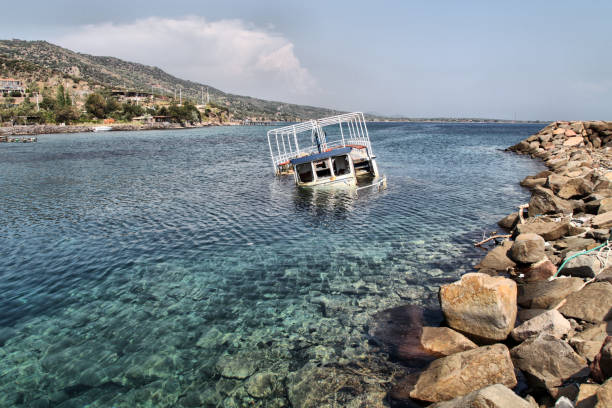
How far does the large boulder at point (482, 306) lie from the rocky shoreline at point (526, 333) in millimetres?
28

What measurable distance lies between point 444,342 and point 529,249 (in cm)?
745

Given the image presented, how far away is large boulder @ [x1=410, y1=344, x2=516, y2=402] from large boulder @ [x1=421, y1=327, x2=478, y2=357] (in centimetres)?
154

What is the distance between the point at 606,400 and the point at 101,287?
1680cm

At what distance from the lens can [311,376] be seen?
33.1 feet

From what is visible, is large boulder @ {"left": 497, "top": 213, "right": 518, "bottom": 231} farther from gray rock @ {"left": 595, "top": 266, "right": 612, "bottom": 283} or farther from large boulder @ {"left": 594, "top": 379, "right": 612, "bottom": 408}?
large boulder @ {"left": 594, "top": 379, "right": 612, "bottom": 408}

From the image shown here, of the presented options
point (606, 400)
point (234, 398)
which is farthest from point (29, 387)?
point (606, 400)

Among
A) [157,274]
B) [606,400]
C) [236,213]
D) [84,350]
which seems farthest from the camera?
[236,213]

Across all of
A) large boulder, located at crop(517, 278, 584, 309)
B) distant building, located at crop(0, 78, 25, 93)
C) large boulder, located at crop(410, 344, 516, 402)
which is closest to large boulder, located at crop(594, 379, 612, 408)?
large boulder, located at crop(410, 344, 516, 402)

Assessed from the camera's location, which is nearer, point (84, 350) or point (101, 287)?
point (84, 350)

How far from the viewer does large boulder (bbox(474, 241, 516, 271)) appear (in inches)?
636

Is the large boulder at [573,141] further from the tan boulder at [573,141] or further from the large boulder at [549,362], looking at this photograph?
the large boulder at [549,362]

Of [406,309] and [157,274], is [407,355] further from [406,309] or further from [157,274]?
[157,274]

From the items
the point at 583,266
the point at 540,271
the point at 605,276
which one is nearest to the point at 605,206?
the point at 540,271

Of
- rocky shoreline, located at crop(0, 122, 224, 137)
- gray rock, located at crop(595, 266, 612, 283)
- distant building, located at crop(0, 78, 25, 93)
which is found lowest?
gray rock, located at crop(595, 266, 612, 283)
